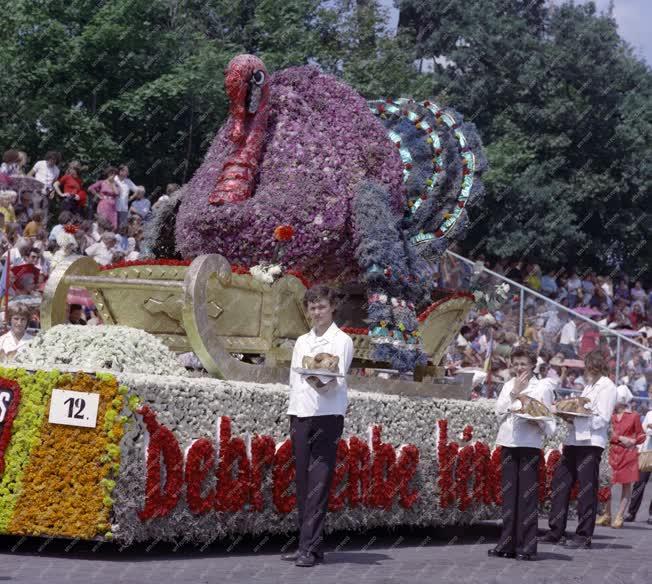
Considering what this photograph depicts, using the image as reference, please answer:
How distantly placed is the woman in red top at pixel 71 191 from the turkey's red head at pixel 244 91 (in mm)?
8882

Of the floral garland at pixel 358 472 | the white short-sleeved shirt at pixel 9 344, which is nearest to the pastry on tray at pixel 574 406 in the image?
the floral garland at pixel 358 472

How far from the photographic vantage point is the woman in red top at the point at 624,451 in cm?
1546

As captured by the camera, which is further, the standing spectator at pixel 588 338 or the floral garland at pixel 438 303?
the standing spectator at pixel 588 338

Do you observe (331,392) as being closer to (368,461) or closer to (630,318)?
(368,461)

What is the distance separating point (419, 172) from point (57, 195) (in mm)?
9306

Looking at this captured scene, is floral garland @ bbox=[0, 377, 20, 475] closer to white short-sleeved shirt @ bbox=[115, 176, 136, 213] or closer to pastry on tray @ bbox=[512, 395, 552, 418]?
pastry on tray @ bbox=[512, 395, 552, 418]

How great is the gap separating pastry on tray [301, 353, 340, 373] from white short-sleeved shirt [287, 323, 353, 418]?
0.17ft

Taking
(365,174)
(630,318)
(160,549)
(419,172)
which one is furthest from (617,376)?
(160,549)

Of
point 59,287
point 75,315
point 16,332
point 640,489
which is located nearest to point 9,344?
point 16,332

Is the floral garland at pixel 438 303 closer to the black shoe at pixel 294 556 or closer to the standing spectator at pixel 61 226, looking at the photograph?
the black shoe at pixel 294 556

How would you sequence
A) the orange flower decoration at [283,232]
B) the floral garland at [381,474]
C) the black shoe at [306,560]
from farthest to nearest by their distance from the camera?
the floral garland at [381,474]
the orange flower decoration at [283,232]
the black shoe at [306,560]

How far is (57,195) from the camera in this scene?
2070cm

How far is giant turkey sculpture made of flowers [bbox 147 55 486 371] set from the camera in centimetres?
1089

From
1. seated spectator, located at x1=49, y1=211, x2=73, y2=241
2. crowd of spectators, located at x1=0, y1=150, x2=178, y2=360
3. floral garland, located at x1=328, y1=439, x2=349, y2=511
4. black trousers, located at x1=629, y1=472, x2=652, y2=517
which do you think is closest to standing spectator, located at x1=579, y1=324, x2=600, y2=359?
black trousers, located at x1=629, y1=472, x2=652, y2=517
